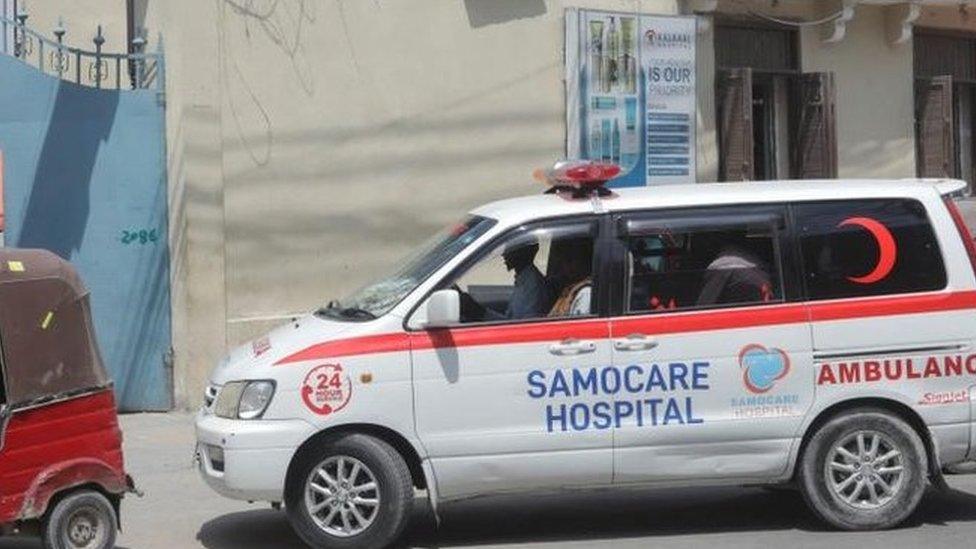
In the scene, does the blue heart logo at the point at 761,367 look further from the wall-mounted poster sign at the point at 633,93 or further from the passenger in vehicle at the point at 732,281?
the wall-mounted poster sign at the point at 633,93

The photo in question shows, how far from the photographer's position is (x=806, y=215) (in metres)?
8.96

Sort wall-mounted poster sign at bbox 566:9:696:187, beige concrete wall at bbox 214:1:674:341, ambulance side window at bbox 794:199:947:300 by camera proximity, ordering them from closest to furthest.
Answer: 1. ambulance side window at bbox 794:199:947:300
2. beige concrete wall at bbox 214:1:674:341
3. wall-mounted poster sign at bbox 566:9:696:187

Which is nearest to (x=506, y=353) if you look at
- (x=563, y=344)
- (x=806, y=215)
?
(x=563, y=344)

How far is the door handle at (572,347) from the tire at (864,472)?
1.36 m

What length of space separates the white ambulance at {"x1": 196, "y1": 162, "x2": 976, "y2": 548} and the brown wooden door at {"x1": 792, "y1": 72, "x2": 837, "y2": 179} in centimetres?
810

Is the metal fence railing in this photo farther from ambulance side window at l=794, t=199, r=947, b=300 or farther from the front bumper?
ambulance side window at l=794, t=199, r=947, b=300

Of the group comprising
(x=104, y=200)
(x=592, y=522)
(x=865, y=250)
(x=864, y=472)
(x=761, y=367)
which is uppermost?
(x=104, y=200)

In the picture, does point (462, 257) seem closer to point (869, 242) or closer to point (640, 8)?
point (869, 242)

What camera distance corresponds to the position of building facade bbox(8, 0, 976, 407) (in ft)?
45.0

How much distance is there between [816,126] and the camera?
17.1 metres

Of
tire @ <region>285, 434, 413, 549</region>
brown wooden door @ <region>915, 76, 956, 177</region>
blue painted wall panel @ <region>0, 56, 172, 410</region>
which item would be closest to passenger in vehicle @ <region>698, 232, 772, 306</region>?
tire @ <region>285, 434, 413, 549</region>

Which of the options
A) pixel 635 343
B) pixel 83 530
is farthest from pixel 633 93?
pixel 83 530

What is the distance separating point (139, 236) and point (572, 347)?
20.2ft

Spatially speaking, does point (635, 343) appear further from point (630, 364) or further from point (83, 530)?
point (83, 530)
